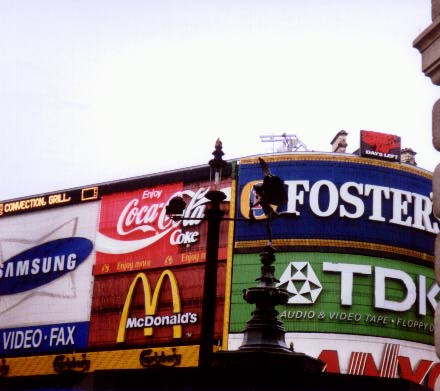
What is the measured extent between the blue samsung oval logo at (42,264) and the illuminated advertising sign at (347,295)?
31.9 feet

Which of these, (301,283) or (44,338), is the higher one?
(301,283)

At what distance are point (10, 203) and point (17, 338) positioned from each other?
8.02 meters

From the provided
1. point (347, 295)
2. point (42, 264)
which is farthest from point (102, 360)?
point (347, 295)

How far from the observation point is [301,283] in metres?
40.3

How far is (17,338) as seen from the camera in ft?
156

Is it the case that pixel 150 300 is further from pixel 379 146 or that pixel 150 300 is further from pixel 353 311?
pixel 379 146

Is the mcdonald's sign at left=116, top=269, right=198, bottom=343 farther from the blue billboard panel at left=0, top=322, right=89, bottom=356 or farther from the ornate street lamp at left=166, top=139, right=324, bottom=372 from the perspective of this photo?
the ornate street lamp at left=166, top=139, right=324, bottom=372

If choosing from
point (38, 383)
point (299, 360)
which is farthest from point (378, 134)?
point (299, 360)

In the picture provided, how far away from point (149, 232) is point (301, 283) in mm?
8791

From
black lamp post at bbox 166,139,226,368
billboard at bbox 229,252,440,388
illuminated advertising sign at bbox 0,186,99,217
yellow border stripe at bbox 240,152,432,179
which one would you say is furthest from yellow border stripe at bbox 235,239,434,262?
black lamp post at bbox 166,139,226,368

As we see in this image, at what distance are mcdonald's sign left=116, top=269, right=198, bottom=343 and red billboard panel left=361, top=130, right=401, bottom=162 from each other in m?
11.2

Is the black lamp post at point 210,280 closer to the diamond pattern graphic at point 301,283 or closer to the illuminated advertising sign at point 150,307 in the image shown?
the diamond pattern graphic at point 301,283

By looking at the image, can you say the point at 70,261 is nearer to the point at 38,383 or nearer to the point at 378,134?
the point at 38,383

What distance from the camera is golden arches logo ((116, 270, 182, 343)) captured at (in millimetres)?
42312
